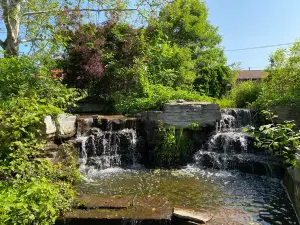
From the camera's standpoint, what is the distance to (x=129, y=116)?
8.05 m

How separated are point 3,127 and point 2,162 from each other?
2.06ft

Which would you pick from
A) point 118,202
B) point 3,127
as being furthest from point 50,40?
point 118,202

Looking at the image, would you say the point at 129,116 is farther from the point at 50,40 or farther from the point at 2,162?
the point at 2,162

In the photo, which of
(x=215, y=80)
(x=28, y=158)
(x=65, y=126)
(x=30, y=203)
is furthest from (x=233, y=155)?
(x=215, y=80)

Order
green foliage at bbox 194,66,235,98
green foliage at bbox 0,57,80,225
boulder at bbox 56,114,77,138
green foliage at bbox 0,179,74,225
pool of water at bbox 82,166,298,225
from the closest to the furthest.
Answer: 1. green foliage at bbox 0,179,74,225
2. green foliage at bbox 0,57,80,225
3. pool of water at bbox 82,166,298,225
4. boulder at bbox 56,114,77,138
5. green foliage at bbox 194,66,235,98

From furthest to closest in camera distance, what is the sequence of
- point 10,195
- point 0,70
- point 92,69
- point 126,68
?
1. point 126,68
2. point 92,69
3. point 0,70
4. point 10,195

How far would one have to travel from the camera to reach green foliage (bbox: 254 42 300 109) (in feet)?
25.6

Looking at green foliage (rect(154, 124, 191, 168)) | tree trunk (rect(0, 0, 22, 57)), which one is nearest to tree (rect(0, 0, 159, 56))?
tree trunk (rect(0, 0, 22, 57))

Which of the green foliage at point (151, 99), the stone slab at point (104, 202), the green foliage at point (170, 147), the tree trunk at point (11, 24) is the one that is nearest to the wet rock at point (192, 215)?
the stone slab at point (104, 202)

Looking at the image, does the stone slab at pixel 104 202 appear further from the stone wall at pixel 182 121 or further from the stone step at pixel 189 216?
the stone wall at pixel 182 121

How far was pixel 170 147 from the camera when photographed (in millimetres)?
7031

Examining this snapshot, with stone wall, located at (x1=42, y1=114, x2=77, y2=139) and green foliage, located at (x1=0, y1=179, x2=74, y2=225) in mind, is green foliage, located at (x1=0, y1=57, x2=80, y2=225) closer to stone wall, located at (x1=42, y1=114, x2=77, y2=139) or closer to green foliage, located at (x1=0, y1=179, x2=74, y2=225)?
green foliage, located at (x1=0, y1=179, x2=74, y2=225)

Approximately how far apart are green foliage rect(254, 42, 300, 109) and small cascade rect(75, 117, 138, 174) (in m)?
4.41

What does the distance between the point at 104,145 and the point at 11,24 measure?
15.0 ft
